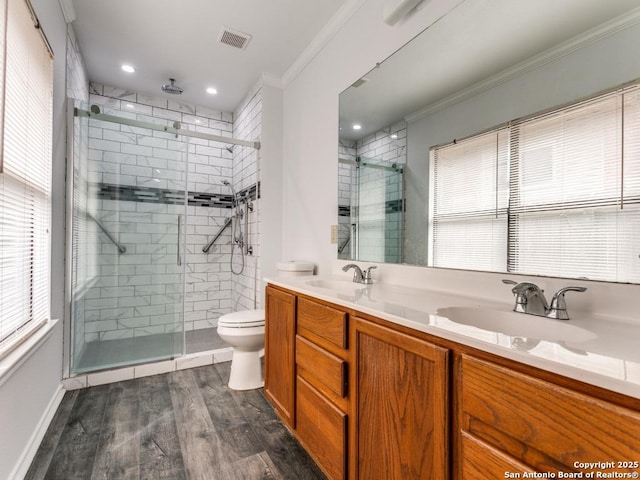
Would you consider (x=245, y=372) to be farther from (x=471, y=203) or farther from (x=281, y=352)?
(x=471, y=203)

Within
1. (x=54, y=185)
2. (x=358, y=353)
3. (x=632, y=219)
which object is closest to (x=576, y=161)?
(x=632, y=219)

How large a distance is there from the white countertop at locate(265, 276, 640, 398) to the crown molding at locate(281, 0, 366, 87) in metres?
1.90

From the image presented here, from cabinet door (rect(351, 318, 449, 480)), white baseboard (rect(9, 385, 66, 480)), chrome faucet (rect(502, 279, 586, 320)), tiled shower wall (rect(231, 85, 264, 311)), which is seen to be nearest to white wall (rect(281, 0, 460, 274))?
tiled shower wall (rect(231, 85, 264, 311))

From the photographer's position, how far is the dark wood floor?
4.77 ft

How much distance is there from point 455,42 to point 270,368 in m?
2.00

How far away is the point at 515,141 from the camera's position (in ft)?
3.98

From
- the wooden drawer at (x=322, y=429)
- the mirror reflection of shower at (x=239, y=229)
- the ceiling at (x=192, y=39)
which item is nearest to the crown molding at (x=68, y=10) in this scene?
the ceiling at (x=192, y=39)

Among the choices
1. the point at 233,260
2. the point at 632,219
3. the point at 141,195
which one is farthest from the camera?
the point at 233,260

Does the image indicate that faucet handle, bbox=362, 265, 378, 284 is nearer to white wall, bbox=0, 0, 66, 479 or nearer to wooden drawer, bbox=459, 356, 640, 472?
wooden drawer, bbox=459, 356, 640, 472

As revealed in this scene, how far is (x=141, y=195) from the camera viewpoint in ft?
8.55

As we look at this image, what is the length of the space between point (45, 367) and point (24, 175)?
1.12 m

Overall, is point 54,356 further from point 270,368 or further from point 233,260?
point 233,260

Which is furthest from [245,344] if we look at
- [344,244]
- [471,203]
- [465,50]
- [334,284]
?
[465,50]

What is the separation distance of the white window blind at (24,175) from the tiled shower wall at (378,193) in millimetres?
1698
